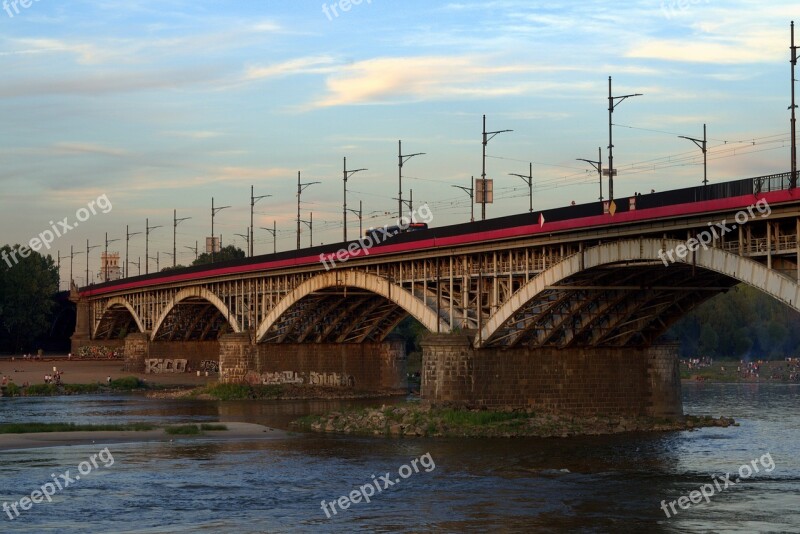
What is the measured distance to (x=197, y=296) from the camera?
118m

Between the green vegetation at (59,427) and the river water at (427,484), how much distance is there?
687 cm

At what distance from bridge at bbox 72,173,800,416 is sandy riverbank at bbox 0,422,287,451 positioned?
34.1ft

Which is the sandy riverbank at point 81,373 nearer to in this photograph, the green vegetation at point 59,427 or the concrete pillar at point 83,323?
the concrete pillar at point 83,323

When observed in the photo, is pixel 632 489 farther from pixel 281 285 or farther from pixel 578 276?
pixel 281 285

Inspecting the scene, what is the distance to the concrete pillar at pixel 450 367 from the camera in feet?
216

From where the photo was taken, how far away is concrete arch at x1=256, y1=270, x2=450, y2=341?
2766 inches

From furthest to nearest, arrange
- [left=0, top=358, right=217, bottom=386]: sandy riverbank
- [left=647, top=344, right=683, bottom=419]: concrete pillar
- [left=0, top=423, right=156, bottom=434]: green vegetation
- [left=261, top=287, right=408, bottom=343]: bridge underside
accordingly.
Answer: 1. [left=0, top=358, right=217, bottom=386]: sandy riverbank
2. [left=261, top=287, right=408, bottom=343]: bridge underside
3. [left=647, top=344, right=683, bottom=419]: concrete pillar
4. [left=0, top=423, right=156, bottom=434]: green vegetation

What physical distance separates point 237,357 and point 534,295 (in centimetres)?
4774

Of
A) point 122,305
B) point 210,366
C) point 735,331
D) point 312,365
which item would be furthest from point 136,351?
point 735,331

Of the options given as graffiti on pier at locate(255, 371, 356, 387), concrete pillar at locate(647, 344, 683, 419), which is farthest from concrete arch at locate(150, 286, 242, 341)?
concrete pillar at locate(647, 344, 683, 419)

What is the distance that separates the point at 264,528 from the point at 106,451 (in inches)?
853

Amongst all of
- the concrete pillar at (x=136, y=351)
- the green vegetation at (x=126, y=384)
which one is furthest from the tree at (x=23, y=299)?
the green vegetation at (x=126, y=384)

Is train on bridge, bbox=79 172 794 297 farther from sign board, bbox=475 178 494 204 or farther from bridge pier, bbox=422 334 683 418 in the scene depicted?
bridge pier, bbox=422 334 683 418

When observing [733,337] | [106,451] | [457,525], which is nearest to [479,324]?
[106,451]
